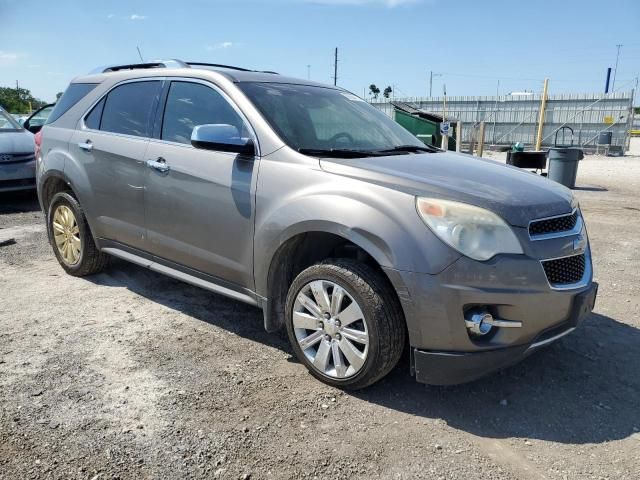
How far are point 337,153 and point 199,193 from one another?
945mm

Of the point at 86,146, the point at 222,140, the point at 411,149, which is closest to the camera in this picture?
the point at 222,140

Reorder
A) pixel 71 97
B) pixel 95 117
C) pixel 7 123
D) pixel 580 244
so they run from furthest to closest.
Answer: pixel 7 123
pixel 71 97
pixel 95 117
pixel 580 244

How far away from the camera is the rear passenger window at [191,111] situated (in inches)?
142

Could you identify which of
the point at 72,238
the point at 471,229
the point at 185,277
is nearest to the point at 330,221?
the point at 471,229

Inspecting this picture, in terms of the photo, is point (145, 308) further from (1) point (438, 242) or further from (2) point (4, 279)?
(1) point (438, 242)

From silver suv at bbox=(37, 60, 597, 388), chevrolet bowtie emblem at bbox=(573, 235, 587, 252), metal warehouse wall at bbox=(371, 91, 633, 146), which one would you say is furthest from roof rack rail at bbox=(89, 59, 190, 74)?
metal warehouse wall at bbox=(371, 91, 633, 146)

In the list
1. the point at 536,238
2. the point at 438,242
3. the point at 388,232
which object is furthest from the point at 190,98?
the point at 536,238

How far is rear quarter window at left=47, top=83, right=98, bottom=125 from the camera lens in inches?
188

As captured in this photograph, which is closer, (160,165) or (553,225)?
(553,225)

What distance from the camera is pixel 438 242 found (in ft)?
8.61

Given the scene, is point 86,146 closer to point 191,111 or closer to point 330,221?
point 191,111

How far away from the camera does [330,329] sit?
3.05 m

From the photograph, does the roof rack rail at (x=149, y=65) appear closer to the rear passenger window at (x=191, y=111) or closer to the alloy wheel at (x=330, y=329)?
the rear passenger window at (x=191, y=111)

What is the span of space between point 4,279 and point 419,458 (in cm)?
425
